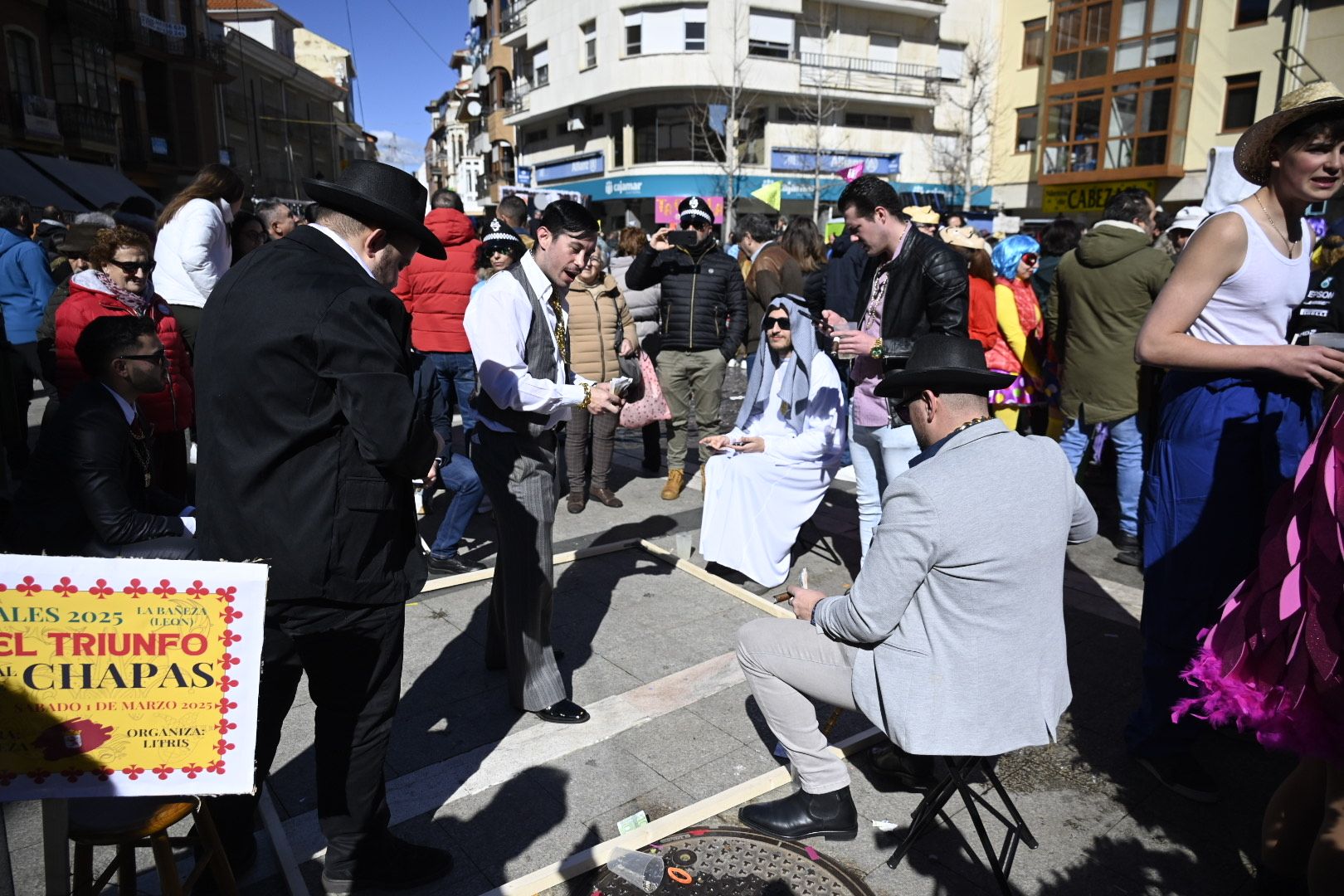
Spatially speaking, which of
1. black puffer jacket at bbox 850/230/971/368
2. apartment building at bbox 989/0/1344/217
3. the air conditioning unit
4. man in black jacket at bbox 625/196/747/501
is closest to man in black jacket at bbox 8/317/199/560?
black puffer jacket at bbox 850/230/971/368

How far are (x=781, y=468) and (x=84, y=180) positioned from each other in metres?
20.0

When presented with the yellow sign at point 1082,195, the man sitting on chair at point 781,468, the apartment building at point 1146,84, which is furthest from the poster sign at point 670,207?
the man sitting on chair at point 781,468

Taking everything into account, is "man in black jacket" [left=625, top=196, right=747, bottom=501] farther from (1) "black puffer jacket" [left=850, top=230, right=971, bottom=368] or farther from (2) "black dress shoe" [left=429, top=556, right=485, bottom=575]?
(1) "black puffer jacket" [left=850, top=230, right=971, bottom=368]

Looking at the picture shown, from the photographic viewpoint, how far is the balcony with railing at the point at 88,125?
88.1 ft

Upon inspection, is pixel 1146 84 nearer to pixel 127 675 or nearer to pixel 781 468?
pixel 781 468

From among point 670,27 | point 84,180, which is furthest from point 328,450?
point 670,27

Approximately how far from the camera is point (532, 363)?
11.2 feet

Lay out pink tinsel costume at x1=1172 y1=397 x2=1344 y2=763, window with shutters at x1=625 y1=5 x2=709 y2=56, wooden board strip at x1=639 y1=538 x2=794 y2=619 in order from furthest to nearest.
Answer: window with shutters at x1=625 y1=5 x2=709 y2=56
wooden board strip at x1=639 y1=538 x2=794 y2=619
pink tinsel costume at x1=1172 y1=397 x2=1344 y2=763

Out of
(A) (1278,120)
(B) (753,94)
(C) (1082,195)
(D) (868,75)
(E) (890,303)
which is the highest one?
(D) (868,75)

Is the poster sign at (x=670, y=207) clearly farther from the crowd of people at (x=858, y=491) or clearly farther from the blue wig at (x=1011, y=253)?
the crowd of people at (x=858, y=491)

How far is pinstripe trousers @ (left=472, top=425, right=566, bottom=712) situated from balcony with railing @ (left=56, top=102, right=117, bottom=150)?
31.0 meters

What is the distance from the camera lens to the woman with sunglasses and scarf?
6.18 metres

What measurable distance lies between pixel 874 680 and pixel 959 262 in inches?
96.0

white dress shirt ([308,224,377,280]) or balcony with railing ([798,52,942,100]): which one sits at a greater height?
balcony with railing ([798,52,942,100])
